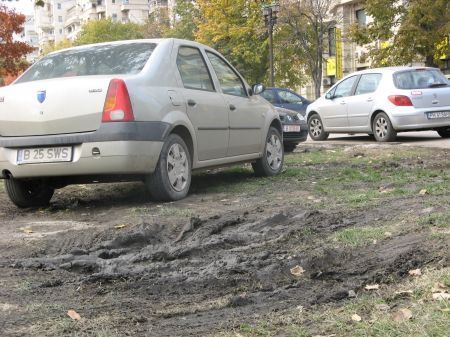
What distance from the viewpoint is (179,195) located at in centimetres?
643

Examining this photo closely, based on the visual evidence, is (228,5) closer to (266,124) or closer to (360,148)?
(360,148)

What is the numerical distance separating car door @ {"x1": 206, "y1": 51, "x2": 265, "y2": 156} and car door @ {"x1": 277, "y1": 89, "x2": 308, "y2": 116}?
31.9 ft

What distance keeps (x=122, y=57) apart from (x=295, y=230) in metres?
2.88

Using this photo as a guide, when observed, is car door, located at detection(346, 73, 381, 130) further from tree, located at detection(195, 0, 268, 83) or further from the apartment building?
the apartment building

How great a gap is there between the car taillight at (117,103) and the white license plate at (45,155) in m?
0.47

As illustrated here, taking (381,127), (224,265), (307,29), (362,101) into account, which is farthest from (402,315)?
(307,29)

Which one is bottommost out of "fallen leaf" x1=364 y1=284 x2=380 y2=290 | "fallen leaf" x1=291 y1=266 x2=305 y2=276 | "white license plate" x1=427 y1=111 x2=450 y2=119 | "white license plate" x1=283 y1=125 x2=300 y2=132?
"fallen leaf" x1=291 y1=266 x2=305 y2=276

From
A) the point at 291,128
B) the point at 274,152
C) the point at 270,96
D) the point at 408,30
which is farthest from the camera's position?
the point at 408,30

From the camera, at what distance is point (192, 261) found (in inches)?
153

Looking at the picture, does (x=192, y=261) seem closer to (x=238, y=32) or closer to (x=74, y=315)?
(x=74, y=315)

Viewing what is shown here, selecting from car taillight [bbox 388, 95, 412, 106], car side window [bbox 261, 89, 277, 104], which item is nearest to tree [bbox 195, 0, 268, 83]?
car side window [bbox 261, 89, 277, 104]

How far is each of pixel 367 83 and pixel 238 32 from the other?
24.6m

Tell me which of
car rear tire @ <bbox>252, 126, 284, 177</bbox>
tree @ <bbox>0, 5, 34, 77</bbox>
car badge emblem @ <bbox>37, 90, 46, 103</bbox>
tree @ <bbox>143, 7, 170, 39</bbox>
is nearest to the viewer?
car badge emblem @ <bbox>37, 90, 46, 103</bbox>

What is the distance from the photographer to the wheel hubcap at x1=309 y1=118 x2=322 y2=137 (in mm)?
16047
